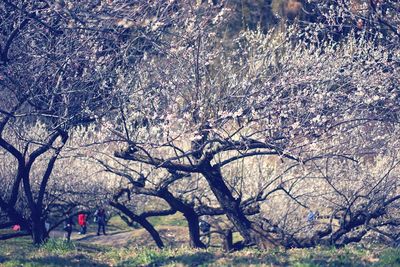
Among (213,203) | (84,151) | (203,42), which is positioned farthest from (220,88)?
(213,203)

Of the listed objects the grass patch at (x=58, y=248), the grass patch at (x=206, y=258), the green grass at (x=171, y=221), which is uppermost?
the green grass at (x=171, y=221)

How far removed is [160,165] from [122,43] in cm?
238

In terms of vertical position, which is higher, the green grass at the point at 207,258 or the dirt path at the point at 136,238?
the dirt path at the point at 136,238

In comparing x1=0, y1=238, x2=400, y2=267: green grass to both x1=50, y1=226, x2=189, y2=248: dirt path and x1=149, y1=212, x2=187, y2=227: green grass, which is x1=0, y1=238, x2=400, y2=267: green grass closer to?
x1=50, y1=226, x2=189, y2=248: dirt path

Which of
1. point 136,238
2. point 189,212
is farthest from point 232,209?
point 136,238

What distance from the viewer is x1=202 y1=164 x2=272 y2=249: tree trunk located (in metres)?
10.5

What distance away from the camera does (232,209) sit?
10648mm

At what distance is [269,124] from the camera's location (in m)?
9.80

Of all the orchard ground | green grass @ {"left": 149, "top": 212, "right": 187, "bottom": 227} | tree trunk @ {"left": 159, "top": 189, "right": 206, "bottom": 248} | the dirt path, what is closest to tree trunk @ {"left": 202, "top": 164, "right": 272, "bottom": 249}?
tree trunk @ {"left": 159, "top": 189, "right": 206, "bottom": 248}

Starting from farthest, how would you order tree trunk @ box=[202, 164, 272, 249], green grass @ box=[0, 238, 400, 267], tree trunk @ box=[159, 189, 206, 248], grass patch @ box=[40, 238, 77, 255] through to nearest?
tree trunk @ box=[159, 189, 206, 248], tree trunk @ box=[202, 164, 272, 249], grass patch @ box=[40, 238, 77, 255], green grass @ box=[0, 238, 400, 267]

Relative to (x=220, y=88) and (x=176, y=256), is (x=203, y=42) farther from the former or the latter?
(x=176, y=256)

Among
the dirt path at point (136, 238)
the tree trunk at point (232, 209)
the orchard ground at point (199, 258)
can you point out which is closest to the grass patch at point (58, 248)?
the orchard ground at point (199, 258)

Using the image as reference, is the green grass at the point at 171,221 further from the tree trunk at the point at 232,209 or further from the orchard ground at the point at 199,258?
the orchard ground at the point at 199,258

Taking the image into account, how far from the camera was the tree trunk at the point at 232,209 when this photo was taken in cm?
1054
